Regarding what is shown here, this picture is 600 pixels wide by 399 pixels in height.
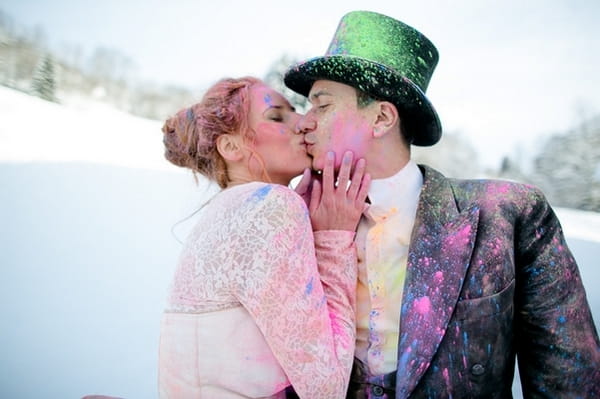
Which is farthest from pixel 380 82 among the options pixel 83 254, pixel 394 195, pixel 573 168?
pixel 573 168

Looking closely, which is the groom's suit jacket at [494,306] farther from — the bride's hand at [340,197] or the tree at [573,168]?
the tree at [573,168]

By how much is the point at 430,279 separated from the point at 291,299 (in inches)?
21.9

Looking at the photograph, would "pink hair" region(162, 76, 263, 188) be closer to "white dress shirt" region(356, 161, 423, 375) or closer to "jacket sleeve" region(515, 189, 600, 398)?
"white dress shirt" region(356, 161, 423, 375)

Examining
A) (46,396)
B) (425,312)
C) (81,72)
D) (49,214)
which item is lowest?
(46,396)

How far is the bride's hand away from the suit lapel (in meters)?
0.25

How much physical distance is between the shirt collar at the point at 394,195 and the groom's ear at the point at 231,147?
612mm

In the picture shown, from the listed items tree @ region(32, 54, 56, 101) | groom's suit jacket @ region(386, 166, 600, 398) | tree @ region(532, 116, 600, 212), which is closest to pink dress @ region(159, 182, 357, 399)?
groom's suit jacket @ region(386, 166, 600, 398)

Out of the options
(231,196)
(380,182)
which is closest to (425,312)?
(380,182)

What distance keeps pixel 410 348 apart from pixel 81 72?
6.29m

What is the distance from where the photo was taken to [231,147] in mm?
1832

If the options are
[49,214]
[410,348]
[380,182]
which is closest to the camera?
[410,348]

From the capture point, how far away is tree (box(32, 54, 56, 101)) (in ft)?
15.9

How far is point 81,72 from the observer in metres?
6.01

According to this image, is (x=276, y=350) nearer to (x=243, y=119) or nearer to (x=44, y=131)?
(x=243, y=119)
